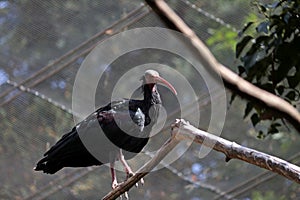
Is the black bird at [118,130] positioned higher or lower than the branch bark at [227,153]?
lower

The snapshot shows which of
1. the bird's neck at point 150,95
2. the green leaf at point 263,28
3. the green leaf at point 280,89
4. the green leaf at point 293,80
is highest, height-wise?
the green leaf at point 263,28

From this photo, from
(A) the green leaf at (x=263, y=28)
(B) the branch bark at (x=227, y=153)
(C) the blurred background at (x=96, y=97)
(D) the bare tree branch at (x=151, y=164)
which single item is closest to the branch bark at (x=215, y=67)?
(B) the branch bark at (x=227, y=153)

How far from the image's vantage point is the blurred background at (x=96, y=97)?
4.04 m

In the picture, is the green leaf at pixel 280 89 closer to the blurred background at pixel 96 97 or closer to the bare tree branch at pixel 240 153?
the bare tree branch at pixel 240 153

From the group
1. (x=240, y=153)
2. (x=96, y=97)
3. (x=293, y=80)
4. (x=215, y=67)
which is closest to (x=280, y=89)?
(x=293, y=80)

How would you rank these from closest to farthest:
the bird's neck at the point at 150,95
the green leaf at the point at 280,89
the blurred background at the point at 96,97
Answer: the green leaf at the point at 280,89
the bird's neck at the point at 150,95
the blurred background at the point at 96,97

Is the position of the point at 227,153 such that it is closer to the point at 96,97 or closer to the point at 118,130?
the point at 118,130

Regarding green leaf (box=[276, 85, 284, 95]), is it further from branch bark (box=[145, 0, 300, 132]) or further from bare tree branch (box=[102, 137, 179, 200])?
branch bark (box=[145, 0, 300, 132])

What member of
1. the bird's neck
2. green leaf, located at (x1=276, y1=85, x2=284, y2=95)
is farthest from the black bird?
green leaf, located at (x1=276, y1=85, x2=284, y2=95)

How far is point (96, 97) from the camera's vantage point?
420cm

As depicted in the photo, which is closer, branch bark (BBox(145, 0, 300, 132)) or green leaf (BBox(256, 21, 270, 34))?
branch bark (BBox(145, 0, 300, 132))

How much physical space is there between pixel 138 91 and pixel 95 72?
0.87 feet

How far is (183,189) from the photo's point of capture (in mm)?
4535

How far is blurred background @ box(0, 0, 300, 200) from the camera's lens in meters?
4.04
